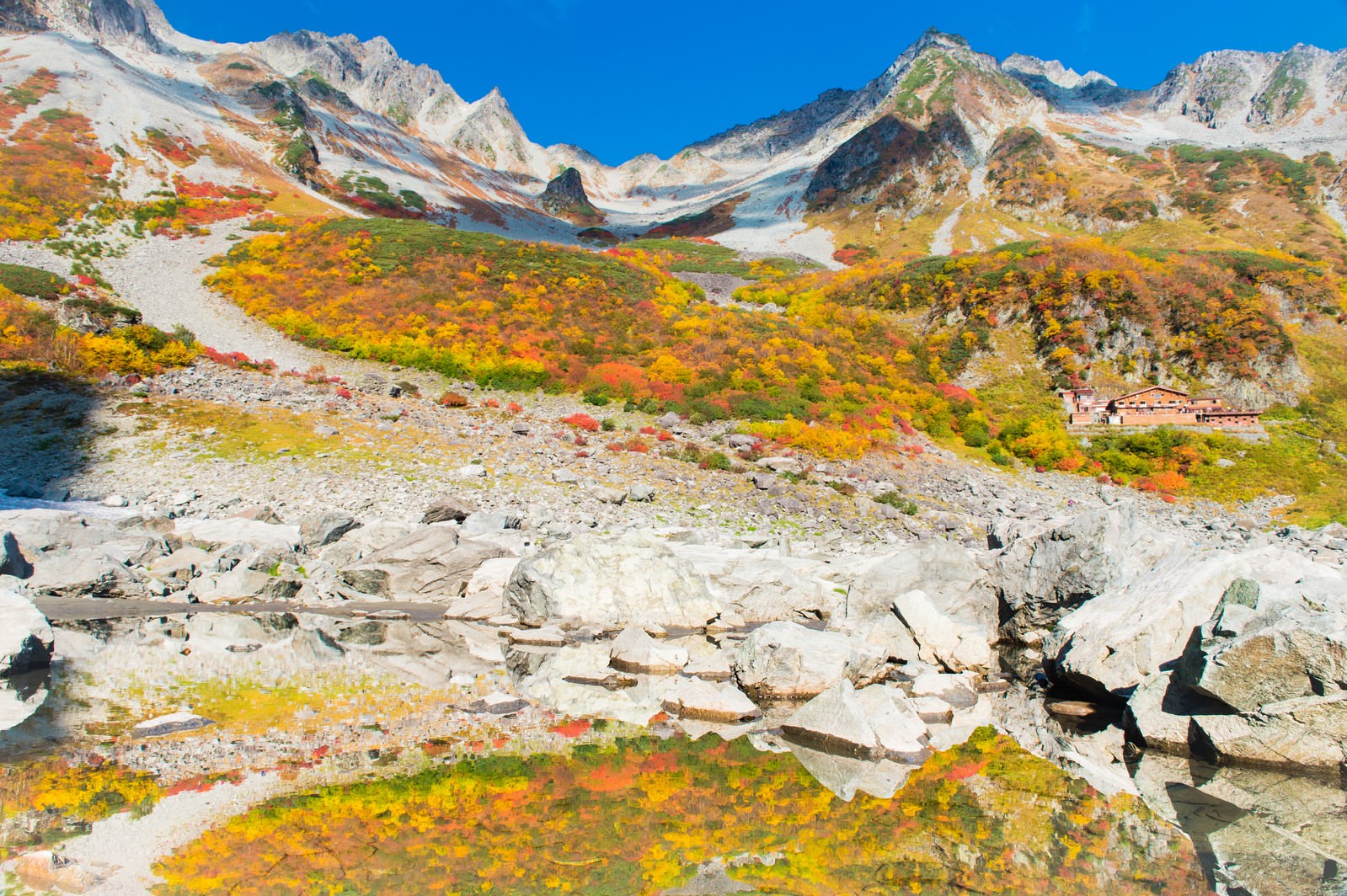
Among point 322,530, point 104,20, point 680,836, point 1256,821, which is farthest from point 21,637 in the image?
point 104,20

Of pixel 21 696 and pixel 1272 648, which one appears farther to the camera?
pixel 21 696

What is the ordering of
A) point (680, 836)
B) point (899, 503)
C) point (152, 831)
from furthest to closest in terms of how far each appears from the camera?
point (899, 503) → point (680, 836) → point (152, 831)

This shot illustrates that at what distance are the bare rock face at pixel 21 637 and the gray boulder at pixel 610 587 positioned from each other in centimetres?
798

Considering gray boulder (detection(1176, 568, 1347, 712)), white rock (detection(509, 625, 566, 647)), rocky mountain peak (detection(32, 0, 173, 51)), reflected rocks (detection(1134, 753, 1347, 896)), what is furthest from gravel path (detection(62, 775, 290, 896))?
rocky mountain peak (detection(32, 0, 173, 51))

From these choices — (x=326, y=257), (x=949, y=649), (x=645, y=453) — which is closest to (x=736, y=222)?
(x=326, y=257)

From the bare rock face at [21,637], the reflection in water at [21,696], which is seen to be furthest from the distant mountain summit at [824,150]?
the reflection in water at [21,696]

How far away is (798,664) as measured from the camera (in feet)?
34.8

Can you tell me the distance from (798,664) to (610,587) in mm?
5884

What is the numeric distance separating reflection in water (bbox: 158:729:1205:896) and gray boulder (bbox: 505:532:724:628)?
7219 millimetres

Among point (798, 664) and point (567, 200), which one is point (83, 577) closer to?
point (798, 664)

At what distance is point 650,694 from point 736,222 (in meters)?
136

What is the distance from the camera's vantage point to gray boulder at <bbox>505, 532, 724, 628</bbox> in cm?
1504

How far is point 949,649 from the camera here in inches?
484

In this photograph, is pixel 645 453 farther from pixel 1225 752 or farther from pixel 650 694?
pixel 1225 752
